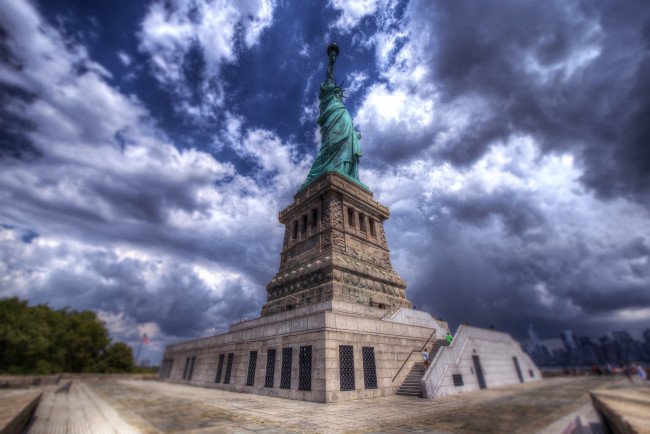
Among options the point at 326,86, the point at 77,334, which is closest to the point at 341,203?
the point at 326,86

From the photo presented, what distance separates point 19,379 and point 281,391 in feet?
102

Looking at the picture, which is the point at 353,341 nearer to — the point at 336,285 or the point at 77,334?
the point at 336,285

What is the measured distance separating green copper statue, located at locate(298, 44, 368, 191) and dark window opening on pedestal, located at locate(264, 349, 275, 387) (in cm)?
2097

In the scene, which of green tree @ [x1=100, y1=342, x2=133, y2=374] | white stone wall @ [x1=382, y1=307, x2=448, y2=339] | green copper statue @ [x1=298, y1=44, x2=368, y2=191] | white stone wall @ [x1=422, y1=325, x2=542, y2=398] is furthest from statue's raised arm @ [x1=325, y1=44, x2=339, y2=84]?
green tree @ [x1=100, y1=342, x2=133, y2=374]

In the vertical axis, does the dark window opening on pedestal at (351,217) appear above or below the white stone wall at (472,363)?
above

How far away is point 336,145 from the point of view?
115 feet

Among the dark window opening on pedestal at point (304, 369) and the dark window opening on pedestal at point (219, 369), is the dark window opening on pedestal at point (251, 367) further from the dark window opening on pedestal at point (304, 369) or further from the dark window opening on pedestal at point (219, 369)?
the dark window opening on pedestal at point (219, 369)

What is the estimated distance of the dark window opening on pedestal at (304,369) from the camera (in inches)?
514

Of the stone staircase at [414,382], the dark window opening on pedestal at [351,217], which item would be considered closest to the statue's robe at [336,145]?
the dark window opening on pedestal at [351,217]

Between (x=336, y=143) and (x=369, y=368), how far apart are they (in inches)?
1060

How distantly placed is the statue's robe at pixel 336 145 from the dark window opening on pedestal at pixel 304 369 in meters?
22.0

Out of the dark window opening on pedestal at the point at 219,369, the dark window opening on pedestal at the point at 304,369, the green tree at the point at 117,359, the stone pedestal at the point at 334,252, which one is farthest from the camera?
the green tree at the point at 117,359

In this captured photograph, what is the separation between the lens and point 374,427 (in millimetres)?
7039

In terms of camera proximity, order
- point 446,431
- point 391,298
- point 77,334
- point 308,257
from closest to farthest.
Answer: point 446,431
point 391,298
point 308,257
point 77,334
